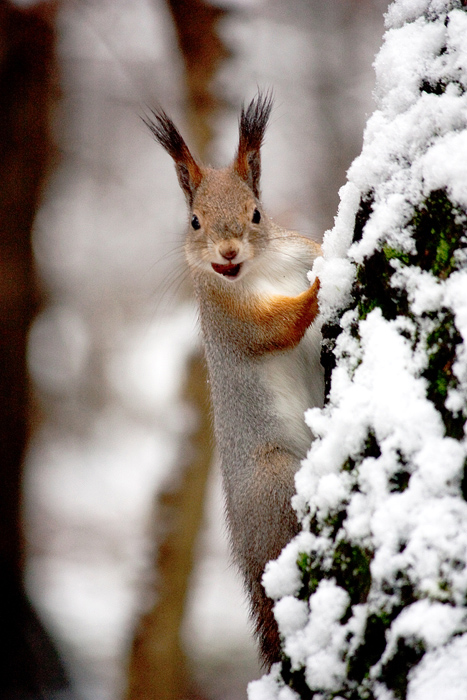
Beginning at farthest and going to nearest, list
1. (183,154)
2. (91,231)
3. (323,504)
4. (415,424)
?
(91,231), (183,154), (323,504), (415,424)

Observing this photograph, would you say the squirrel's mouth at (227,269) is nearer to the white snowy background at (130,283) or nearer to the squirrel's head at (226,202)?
the squirrel's head at (226,202)

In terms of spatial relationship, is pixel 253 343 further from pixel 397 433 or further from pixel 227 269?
pixel 397 433

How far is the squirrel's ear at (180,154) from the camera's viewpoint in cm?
181

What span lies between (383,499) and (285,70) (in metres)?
3.62

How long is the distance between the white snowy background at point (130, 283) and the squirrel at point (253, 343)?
1.78 metres

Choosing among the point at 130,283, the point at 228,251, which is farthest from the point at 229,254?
the point at 130,283

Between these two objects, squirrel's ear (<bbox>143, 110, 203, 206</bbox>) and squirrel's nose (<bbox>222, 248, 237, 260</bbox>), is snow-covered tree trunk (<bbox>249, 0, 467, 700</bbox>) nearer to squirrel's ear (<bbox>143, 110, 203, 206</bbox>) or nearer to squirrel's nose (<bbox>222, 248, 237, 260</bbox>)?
squirrel's nose (<bbox>222, 248, 237, 260</bbox>)

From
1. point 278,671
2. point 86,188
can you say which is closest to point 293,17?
point 86,188

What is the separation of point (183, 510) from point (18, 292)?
1.77 metres

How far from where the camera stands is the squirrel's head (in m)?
1.69

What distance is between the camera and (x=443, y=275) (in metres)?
0.90

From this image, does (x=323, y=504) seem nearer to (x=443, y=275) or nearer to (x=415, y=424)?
(x=415, y=424)

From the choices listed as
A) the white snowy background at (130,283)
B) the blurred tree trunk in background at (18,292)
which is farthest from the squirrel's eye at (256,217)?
the blurred tree trunk in background at (18,292)

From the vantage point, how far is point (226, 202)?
5.91ft
